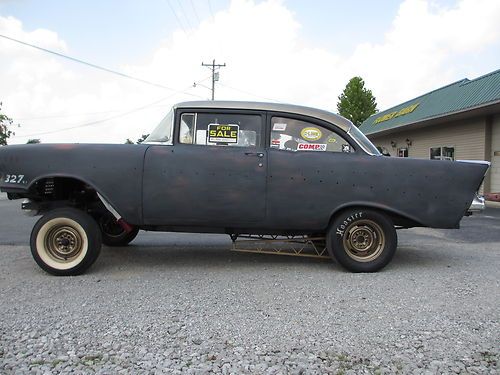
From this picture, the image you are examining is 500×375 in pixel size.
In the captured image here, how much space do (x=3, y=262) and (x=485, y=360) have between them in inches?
215

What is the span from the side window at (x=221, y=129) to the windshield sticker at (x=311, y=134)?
0.53m

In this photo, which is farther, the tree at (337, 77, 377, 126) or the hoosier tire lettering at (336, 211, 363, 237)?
the tree at (337, 77, 377, 126)

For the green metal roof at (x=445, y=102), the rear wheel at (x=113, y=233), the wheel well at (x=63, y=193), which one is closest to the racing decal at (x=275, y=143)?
the wheel well at (x=63, y=193)

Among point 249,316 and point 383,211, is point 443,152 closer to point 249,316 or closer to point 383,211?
point 383,211

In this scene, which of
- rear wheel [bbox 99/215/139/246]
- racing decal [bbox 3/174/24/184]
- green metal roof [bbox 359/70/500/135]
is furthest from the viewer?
green metal roof [bbox 359/70/500/135]

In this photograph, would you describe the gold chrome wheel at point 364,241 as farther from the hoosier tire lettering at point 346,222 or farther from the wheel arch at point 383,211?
the wheel arch at point 383,211

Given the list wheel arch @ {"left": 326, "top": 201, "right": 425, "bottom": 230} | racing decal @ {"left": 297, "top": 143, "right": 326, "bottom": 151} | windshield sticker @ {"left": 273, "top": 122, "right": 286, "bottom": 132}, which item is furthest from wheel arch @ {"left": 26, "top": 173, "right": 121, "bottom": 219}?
wheel arch @ {"left": 326, "top": 201, "right": 425, "bottom": 230}

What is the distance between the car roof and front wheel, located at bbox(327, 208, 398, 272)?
1087 millimetres

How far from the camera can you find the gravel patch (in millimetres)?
3025

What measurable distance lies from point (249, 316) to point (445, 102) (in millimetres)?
15334

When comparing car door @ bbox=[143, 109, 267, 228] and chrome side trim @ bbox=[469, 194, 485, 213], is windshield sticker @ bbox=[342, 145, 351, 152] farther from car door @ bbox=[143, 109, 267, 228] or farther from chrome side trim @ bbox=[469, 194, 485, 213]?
chrome side trim @ bbox=[469, 194, 485, 213]

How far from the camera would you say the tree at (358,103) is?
42.2m

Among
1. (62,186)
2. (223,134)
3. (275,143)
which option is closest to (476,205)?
(275,143)

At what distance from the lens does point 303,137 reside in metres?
5.41
